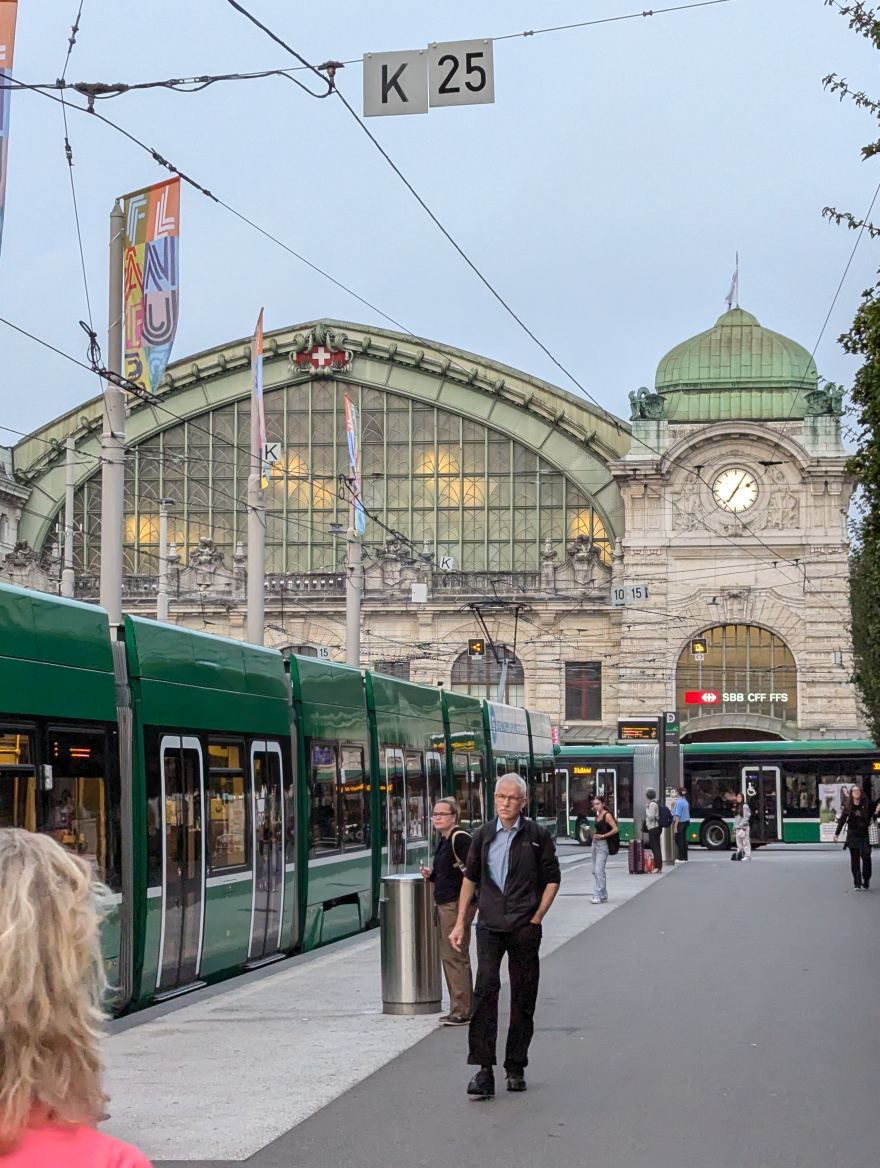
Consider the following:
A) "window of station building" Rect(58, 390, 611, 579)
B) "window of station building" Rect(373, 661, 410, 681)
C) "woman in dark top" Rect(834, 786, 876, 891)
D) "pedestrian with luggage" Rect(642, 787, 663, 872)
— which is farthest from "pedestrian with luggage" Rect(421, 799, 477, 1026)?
"window of station building" Rect(58, 390, 611, 579)

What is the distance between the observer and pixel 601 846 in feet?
89.6

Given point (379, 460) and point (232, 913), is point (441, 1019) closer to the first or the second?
point (232, 913)

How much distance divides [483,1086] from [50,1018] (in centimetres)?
792

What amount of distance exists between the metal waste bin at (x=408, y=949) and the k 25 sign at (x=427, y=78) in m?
8.25

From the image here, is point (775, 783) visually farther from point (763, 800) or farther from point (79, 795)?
point (79, 795)

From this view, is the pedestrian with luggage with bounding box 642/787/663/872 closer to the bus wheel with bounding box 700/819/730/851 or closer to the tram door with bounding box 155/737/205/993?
the bus wheel with bounding box 700/819/730/851

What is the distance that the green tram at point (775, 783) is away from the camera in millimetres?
51531

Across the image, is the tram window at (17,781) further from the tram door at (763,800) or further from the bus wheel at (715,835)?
the bus wheel at (715,835)

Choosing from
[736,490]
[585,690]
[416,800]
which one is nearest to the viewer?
[416,800]

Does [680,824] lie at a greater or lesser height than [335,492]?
lesser

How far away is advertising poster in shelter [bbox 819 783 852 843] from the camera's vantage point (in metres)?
51.7

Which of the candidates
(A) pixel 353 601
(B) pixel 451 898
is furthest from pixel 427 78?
(A) pixel 353 601

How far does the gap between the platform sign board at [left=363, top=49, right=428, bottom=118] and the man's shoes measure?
10.8m

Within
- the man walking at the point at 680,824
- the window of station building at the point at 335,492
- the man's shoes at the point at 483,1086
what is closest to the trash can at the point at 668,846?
the man walking at the point at 680,824
